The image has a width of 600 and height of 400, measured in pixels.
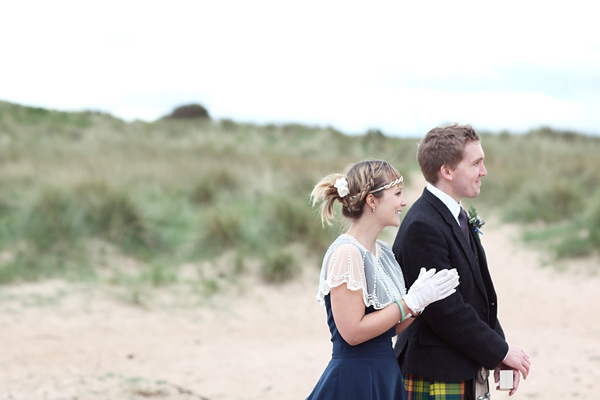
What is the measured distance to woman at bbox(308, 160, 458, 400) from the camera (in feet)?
8.27

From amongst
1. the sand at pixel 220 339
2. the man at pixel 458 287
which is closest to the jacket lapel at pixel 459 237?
the man at pixel 458 287

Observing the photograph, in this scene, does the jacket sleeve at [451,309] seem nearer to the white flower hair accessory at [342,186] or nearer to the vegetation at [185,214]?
the white flower hair accessory at [342,186]

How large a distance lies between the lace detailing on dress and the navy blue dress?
86 mm

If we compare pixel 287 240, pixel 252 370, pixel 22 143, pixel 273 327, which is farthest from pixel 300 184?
pixel 22 143

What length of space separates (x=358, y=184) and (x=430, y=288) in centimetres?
46

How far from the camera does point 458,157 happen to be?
A: 2.72 meters

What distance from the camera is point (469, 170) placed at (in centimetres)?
273

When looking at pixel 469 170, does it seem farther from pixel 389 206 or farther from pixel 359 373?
pixel 359 373

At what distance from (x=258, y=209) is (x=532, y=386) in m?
6.16

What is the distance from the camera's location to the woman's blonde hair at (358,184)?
8.63ft

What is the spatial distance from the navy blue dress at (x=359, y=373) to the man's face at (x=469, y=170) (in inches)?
23.4

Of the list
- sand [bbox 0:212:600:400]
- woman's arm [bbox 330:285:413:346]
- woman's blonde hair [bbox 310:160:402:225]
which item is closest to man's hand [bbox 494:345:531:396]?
woman's arm [bbox 330:285:413:346]

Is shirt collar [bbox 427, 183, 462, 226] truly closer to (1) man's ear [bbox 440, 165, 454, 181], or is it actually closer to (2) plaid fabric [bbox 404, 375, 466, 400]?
(1) man's ear [bbox 440, 165, 454, 181]

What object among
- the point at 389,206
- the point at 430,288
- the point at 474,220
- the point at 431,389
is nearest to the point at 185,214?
the point at 474,220
